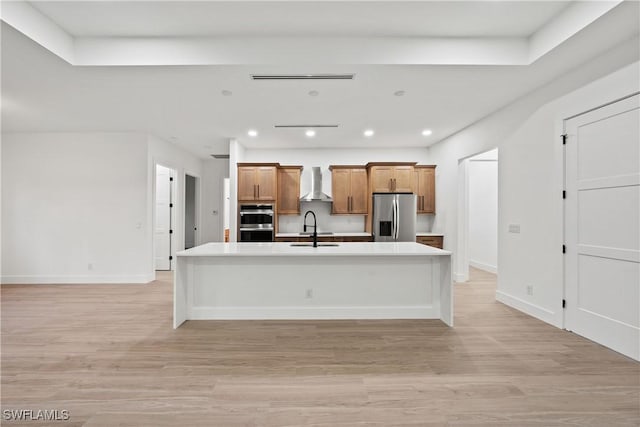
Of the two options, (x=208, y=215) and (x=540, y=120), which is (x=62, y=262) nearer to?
(x=208, y=215)

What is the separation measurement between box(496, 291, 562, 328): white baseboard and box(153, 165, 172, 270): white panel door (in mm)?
6648

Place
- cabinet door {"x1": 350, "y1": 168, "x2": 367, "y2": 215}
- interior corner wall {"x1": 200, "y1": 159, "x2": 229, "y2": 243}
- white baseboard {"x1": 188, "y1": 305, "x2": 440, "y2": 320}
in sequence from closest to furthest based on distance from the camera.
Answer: white baseboard {"x1": 188, "y1": 305, "x2": 440, "y2": 320}
cabinet door {"x1": 350, "y1": 168, "x2": 367, "y2": 215}
interior corner wall {"x1": 200, "y1": 159, "x2": 229, "y2": 243}

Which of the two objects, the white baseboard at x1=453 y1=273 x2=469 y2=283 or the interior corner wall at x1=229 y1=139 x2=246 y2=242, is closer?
the white baseboard at x1=453 y1=273 x2=469 y2=283

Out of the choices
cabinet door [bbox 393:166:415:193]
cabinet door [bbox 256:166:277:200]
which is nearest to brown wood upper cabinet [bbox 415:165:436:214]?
cabinet door [bbox 393:166:415:193]

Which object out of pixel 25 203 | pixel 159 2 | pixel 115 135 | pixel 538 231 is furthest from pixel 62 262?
pixel 538 231

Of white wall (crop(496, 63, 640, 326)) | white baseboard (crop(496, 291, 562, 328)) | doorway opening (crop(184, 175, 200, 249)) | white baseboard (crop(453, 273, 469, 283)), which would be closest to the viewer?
A: white wall (crop(496, 63, 640, 326))

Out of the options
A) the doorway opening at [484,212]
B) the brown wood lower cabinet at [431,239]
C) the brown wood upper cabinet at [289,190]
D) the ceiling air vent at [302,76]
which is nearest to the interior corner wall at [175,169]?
the brown wood upper cabinet at [289,190]

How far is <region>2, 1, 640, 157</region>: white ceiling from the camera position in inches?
103

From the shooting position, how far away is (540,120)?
371 centimetres

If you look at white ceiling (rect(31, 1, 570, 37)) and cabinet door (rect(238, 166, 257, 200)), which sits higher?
white ceiling (rect(31, 1, 570, 37))

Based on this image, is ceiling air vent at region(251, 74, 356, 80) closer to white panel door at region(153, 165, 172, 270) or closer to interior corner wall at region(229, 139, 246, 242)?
interior corner wall at region(229, 139, 246, 242)

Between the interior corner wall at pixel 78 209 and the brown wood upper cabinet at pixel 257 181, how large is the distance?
1750 millimetres

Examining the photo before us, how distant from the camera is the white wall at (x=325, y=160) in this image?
7027 mm

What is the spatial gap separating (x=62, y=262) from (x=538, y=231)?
7642mm
